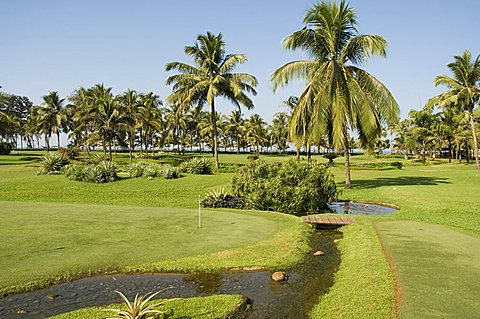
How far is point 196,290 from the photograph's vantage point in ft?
22.4

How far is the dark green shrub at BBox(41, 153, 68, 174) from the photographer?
2769 cm

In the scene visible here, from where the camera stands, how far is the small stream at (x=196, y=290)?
5.95m

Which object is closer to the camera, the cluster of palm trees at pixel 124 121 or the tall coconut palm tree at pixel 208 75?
the tall coconut palm tree at pixel 208 75

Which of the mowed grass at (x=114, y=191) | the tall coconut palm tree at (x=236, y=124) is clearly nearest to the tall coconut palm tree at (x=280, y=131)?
the tall coconut palm tree at (x=236, y=124)

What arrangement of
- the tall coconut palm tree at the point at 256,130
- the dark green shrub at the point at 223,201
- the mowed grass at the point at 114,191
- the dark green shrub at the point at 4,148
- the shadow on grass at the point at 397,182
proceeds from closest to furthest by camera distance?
the dark green shrub at the point at 223,201
the mowed grass at the point at 114,191
the shadow on grass at the point at 397,182
the dark green shrub at the point at 4,148
the tall coconut palm tree at the point at 256,130

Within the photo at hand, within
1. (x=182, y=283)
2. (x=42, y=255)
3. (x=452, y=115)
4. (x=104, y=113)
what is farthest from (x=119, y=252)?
(x=452, y=115)

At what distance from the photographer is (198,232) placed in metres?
10.8

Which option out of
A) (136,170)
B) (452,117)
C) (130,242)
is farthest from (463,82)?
(130,242)

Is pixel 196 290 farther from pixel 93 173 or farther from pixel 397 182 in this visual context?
pixel 397 182

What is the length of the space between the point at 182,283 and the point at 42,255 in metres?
3.57

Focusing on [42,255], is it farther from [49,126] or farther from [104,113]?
Result: [49,126]

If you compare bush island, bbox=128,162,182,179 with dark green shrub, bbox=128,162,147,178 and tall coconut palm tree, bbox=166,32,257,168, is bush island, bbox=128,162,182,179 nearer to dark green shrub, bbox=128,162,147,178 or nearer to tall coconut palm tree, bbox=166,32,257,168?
dark green shrub, bbox=128,162,147,178

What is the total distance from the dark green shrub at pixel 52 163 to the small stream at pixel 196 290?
916 inches

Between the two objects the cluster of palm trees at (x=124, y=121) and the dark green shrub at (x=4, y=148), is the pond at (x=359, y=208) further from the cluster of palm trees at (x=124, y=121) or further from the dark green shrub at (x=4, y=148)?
the dark green shrub at (x=4, y=148)
